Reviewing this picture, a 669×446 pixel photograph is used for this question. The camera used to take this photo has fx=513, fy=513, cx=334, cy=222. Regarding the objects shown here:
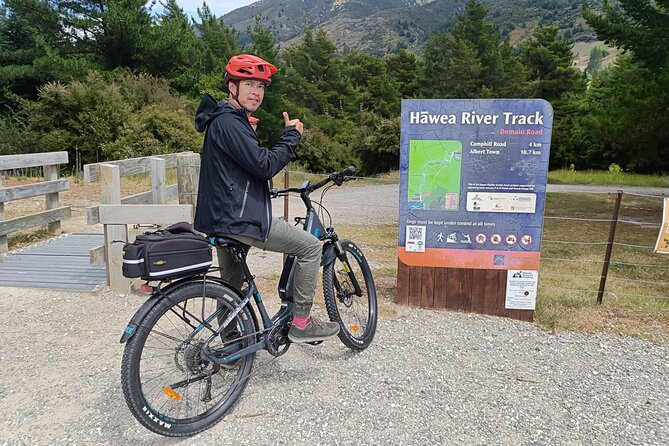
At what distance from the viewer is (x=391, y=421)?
3107 mm

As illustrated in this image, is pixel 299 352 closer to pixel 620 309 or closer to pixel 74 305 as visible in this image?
pixel 74 305

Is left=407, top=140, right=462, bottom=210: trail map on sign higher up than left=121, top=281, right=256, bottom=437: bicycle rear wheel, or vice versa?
left=407, top=140, right=462, bottom=210: trail map on sign

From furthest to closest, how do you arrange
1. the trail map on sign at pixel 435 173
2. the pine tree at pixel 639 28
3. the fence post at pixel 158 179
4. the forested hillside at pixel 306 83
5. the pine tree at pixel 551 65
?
the pine tree at pixel 551 65 < the forested hillside at pixel 306 83 < the pine tree at pixel 639 28 < the fence post at pixel 158 179 < the trail map on sign at pixel 435 173

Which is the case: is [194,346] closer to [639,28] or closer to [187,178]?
[187,178]

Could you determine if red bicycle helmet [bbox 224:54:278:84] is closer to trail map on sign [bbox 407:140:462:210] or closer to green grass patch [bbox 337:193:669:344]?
trail map on sign [bbox 407:140:462:210]

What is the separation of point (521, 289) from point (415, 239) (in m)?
1.10

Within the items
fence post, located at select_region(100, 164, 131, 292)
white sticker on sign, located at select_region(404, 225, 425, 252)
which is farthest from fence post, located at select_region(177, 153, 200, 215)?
white sticker on sign, located at select_region(404, 225, 425, 252)

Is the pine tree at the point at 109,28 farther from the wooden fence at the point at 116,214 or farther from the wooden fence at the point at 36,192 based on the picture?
the wooden fence at the point at 116,214

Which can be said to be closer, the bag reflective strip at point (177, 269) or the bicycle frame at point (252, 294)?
the bag reflective strip at point (177, 269)

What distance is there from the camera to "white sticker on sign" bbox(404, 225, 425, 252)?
194 inches

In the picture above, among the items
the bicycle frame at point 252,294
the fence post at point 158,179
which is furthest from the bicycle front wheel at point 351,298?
the fence post at point 158,179

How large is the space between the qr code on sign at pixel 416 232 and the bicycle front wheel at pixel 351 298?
0.90m

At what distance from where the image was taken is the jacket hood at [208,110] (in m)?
3.02

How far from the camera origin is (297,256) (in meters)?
3.39
